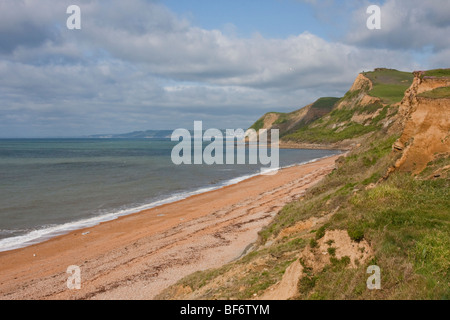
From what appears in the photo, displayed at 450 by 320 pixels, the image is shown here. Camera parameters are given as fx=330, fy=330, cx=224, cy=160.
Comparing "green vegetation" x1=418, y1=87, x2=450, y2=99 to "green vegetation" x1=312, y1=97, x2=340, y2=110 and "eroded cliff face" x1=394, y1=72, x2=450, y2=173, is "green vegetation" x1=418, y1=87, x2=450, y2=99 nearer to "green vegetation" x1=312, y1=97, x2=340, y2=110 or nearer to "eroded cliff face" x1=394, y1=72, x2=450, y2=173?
"eroded cliff face" x1=394, y1=72, x2=450, y2=173

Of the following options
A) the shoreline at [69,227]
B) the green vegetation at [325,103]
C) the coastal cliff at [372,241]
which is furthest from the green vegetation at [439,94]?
the green vegetation at [325,103]

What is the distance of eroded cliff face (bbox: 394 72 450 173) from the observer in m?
13.4

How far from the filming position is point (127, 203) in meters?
31.3

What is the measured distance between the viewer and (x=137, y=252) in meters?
17.5

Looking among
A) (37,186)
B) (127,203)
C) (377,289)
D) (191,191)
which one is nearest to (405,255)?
(377,289)

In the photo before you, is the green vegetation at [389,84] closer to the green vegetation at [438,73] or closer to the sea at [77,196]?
the sea at [77,196]

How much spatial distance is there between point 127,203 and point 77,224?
7224 mm

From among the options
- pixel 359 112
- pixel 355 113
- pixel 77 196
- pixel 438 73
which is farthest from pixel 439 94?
pixel 355 113

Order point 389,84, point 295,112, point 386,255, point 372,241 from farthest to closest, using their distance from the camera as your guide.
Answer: point 295,112, point 389,84, point 372,241, point 386,255

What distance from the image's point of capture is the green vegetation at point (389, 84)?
343 feet

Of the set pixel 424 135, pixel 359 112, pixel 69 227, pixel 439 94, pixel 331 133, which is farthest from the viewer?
pixel 331 133

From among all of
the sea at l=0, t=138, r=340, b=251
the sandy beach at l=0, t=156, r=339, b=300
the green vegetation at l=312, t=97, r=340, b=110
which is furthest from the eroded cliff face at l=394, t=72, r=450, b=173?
the green vegetation at l=312, t=97, r=340, b=110

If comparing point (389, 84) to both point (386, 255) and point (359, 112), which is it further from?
point (386, 255)

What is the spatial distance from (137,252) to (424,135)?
14.8m
